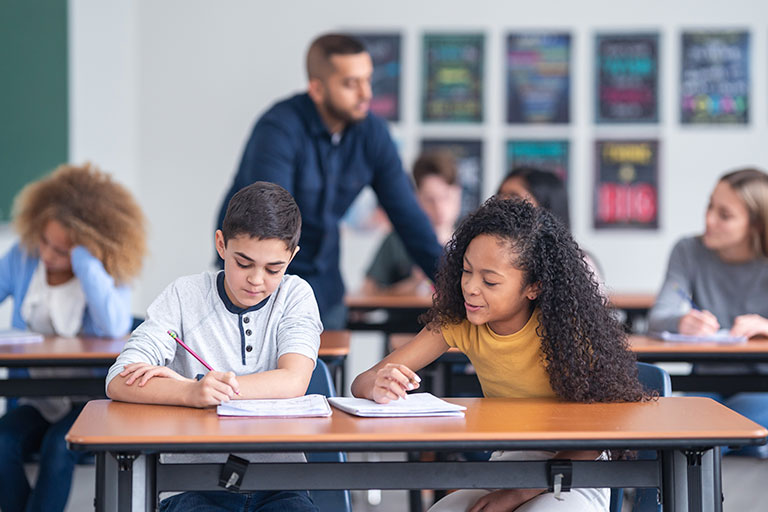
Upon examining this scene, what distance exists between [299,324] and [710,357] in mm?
1351

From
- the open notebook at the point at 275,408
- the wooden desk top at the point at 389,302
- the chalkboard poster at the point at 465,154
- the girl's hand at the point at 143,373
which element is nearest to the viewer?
the open notebook at the point at 275,408

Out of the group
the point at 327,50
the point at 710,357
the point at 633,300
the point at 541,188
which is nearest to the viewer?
the point at 710,357

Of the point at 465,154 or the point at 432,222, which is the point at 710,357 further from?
the point at 465,154

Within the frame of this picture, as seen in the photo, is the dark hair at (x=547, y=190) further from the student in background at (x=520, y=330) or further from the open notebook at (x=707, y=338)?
the student in background at (x=520, y=330)

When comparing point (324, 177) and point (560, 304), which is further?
point (324, 177)

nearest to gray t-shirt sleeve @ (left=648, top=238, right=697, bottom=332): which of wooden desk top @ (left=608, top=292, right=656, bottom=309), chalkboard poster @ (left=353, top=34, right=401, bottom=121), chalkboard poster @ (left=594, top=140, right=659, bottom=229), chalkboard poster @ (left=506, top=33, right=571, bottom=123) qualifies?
wooden desk top @ (left=608, top=292, right=656, bottom=309)

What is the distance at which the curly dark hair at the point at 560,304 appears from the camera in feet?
5.94

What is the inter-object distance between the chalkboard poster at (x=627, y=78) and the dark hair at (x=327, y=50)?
104 inches

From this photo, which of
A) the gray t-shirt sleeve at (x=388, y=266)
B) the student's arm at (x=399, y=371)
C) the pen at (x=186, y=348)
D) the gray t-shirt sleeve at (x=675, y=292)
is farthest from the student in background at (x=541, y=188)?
the pen at (x=186, y=348)

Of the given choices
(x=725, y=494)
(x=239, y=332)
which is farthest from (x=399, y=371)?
(x=725, y=494)

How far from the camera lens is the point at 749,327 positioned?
2836mm

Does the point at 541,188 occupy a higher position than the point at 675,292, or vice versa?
the point at 541,188

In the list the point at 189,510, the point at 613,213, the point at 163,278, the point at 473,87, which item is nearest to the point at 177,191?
the point at 163,278

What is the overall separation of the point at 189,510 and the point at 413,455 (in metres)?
1.66
